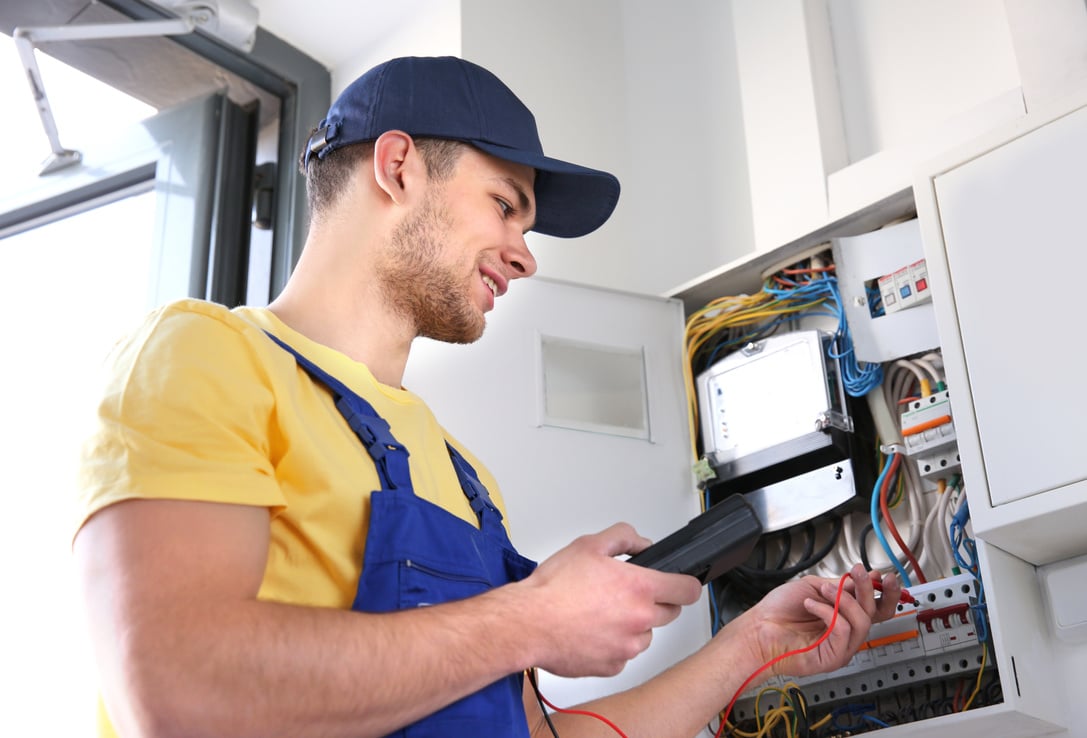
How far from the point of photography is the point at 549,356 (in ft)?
6.75

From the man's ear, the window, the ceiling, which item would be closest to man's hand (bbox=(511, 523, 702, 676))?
the man's ear

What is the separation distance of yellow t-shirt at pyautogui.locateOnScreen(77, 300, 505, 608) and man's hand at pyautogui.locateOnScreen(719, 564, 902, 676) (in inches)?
20.6

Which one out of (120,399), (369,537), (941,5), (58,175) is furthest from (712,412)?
(58,175)

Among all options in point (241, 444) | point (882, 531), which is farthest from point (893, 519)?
point (241, 444)

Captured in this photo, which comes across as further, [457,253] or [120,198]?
[120,198]

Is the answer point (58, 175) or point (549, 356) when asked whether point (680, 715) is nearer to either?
point (549, 356)

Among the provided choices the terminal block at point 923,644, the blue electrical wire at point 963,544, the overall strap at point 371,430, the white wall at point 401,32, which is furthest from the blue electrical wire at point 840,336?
the overall strap at point 371,430

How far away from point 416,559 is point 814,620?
684mm

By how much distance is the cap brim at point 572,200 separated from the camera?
160 centimetres

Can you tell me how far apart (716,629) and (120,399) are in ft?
4.23

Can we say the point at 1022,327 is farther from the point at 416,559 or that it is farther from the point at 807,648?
the point at 416,559

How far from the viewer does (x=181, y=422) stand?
979 millimetres

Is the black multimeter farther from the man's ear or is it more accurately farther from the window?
the window

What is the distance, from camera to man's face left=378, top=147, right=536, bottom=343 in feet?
4.62
